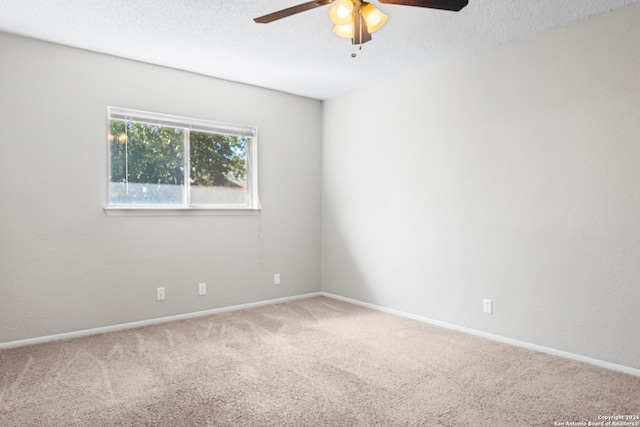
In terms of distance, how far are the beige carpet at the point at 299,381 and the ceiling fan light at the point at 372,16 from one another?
207 centimetres

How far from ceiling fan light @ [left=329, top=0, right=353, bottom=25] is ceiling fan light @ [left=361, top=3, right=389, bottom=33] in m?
0.07

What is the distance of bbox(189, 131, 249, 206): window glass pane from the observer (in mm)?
4008

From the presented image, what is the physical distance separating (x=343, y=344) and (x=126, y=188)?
7.75 feet

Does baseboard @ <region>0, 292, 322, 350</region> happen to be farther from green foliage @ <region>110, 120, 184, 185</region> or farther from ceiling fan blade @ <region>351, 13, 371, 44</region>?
ceiling fan blade @ <region>351, 13, 371, 44</region>

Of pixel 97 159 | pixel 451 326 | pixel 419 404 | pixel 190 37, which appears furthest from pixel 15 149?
pixel 451 326

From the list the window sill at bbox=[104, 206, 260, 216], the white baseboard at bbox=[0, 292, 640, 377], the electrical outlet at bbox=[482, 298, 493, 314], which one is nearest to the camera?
the white baseboard at bbox=[0, 292, 640, 377]

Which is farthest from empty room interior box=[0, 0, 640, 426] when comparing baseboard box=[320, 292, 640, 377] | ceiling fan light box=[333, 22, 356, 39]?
ceiling fan light box=[333, 22, 356, 39]

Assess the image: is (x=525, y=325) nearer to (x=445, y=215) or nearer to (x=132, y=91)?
(x=445, y=215)

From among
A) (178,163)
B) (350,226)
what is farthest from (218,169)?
(350,226)

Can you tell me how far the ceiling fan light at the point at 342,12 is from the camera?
6.75 ft

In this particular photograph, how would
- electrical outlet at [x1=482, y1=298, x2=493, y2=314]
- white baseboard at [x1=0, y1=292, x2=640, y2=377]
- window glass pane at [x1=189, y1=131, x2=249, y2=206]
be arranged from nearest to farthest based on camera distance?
1. white baseboard at [x1=0, y1=292, x2=640, y2=377]
2. electrical outlet at [x1=482, y1=298, x2=493, y2=314]
3. window glass pane at [x1=189, y1=131, x2=249, y2=206]

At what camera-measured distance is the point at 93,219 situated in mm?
3375

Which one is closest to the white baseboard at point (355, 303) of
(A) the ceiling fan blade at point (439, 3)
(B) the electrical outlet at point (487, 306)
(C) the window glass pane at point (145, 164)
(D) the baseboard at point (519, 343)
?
(D) the baseboard at point (519, 343)

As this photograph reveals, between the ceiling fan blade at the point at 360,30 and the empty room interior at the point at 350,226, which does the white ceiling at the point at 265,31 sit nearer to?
the empty room interior at the point at 350,226
